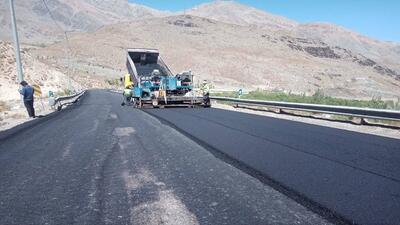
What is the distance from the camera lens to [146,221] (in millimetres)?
4484

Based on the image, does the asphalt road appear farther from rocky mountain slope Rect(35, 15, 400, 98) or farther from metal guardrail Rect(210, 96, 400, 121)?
rocky mountain slope Rect(35, 15, 400, 98)

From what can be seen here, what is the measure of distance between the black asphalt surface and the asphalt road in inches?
2.8

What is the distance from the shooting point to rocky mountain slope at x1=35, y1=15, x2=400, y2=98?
3728 inches

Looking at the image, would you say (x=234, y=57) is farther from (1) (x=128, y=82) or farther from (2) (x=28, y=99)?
(2) (x=28, y=99)

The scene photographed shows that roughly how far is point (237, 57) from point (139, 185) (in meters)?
111

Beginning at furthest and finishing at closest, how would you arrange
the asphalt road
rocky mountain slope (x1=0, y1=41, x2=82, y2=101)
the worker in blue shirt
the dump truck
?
rocky mountain slope (x1=0, y1=41, x2=82, y2=101)
the dump truck
the worker in blue shirt
the asphalt road

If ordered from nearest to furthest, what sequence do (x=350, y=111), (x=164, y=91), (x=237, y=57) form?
(x=350, y=111), (x=164, y=91), (x=237, y=57)

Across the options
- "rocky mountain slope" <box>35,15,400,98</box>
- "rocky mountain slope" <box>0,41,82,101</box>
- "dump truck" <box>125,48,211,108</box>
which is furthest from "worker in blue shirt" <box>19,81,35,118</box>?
"rocky mountain slope" <box>35,15,400,98</box>

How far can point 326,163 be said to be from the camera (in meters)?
7.56

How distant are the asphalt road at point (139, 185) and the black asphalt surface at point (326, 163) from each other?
0.23 feet

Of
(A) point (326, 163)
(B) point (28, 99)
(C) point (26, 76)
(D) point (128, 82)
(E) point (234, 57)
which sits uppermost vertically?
(E) point (234, 57)

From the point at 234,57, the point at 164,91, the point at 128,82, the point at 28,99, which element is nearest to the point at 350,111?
the point at 164,91

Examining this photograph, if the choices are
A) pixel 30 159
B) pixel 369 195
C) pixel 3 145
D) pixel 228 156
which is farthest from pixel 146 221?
pixel 3 145

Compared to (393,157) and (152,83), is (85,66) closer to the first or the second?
(152,83)
